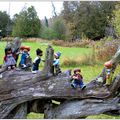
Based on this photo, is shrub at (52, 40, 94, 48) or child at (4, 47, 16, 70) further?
shrub at (52, 40, 94, 48)

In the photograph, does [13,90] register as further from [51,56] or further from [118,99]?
[118,99]

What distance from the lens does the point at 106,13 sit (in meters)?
33.0

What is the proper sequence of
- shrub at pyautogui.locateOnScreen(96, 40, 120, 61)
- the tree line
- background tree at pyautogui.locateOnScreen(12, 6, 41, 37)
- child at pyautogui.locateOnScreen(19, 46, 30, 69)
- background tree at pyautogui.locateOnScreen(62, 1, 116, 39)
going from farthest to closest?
background tree at pyautogui.locateOnScreen(62, 1, 116, 39) < the tree line < background tree at pyautogui.locateOnScreen(12, 6, 41, 37) < shrub at pyautogui.locateOnScreen(96, 40, 120, 61) < child at pyautogui.locateOnScreen(19, 46, 30, 69)

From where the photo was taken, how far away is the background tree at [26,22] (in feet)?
76.0

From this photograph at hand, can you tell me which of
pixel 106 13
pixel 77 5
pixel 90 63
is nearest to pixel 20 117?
pixel 90 63

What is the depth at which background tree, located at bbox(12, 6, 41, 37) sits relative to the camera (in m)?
23.2

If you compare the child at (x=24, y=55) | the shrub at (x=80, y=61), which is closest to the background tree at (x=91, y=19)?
the shrub at (x=80, y=61)

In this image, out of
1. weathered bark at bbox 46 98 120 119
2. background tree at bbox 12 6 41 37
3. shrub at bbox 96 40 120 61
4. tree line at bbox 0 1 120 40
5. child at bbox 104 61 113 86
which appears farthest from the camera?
tree line at bbox 0 1 120 40

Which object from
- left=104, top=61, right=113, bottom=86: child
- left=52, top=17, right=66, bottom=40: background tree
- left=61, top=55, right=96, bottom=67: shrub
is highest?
left=52, top=17, right=66, bottom=40: background tree

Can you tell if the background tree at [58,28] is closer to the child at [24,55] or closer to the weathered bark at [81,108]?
the child at [24,55]

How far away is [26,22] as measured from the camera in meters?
25.8

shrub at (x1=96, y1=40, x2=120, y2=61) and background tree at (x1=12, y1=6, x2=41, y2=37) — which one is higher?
background tree at (x1=12, y1=6, x2=41, y2=37)

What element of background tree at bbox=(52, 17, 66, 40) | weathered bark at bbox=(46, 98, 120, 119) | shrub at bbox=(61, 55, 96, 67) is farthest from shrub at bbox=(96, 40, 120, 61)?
weathered bark at bbox=(46, 98, 120, 119)

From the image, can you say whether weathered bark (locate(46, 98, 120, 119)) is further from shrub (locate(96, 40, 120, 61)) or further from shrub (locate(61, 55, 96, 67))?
shrub (locate(61, 55, 96, 67))
